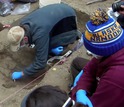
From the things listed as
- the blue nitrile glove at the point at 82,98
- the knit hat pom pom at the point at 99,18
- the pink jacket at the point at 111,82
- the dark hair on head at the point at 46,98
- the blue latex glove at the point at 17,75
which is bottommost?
the blue latex glove at the point at 17,75

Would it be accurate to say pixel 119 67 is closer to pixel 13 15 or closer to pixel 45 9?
pixel 45 9

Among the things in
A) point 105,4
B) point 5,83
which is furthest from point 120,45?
point 105,4

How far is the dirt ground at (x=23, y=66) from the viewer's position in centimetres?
383

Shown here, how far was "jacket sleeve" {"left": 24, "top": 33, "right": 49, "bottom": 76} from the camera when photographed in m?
3.93

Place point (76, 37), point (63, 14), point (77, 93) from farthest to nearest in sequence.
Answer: point (76, 37) < point (63, 14) < point (77, 93)

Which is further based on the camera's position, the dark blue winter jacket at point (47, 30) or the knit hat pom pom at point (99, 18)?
the dark blue winter jacket at point (47, 30)

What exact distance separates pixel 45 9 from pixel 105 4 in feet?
4.44

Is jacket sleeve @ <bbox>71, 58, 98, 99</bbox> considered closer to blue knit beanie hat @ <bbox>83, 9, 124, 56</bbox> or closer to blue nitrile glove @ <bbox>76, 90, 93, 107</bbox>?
blue nitrile glove @ <bbox>76, 90, 93, 107</bbox>

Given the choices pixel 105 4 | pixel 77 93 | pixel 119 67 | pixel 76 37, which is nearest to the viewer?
pixel 119 67

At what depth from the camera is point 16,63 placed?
4.64 metres

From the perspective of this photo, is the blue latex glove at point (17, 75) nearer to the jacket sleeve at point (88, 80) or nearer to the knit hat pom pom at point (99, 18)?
the jacket sleeve at point (88, 80)

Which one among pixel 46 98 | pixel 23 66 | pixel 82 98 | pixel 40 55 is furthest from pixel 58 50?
pixel 46 98

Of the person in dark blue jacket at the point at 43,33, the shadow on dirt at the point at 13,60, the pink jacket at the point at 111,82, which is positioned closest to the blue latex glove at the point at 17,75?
the person in dark blue jacket at the point at 43,33

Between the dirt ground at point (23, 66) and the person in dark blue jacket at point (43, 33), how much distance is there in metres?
0.16
